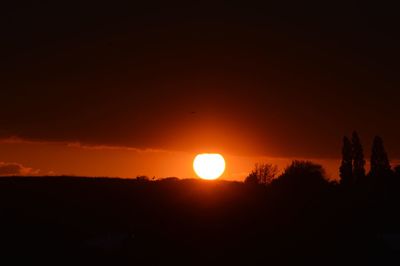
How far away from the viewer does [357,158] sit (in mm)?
112750

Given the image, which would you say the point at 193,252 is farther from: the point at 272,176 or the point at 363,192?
the point at 272,176

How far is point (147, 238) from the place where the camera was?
135ft

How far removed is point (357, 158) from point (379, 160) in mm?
4841

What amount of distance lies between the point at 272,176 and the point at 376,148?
20.5m

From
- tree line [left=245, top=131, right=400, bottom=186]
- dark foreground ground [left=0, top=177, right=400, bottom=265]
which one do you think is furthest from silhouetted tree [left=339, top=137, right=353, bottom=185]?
dark foreground ground [left=0, top=177, right=400, bottom=265]

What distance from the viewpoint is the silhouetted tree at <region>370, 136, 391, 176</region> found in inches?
4263

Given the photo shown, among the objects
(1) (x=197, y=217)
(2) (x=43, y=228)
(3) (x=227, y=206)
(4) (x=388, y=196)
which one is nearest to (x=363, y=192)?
(4) (x=388, y=196)

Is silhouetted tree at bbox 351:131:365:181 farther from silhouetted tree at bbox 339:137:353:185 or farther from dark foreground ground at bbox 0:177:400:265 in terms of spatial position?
dark foreground ground at bbox 0:177:400:265

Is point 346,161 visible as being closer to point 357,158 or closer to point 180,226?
point 357,158

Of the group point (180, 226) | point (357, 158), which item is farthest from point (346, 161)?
point (180, 226)

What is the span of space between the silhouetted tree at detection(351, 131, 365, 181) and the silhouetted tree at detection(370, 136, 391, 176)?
290 cm

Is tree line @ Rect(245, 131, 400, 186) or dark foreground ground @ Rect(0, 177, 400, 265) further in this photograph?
tree line @ Rect(245, 131, 400, 186)

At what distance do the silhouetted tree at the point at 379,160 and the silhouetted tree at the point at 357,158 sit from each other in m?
2.90

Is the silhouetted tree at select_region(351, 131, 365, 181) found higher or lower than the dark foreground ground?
higher
